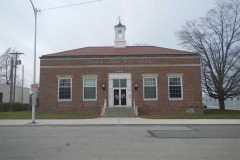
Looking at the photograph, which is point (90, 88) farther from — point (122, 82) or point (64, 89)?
point (122, 82)

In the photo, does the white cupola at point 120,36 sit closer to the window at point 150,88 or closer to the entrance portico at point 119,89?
the entrance portico at point 119,89

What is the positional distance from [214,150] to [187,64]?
24.0 m

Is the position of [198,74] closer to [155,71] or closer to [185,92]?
[185,92]

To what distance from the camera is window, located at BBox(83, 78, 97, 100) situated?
3291 cm

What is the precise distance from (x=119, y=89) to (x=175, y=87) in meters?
6.12

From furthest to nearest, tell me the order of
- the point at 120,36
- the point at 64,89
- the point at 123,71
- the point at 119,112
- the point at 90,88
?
the point at 120,36 < the point at 64,89 < the point at 90,88 < the point at 123,71 < the point at 119,112

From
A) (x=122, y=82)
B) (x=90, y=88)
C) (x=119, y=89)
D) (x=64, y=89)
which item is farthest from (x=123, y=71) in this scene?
(x=64, y=89)

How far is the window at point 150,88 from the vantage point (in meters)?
32.6

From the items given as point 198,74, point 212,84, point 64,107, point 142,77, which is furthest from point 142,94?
point 212,84

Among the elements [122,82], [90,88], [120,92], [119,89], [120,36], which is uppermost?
[120,36]

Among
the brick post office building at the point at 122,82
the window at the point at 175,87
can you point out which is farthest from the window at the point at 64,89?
the window at the point at 175,87

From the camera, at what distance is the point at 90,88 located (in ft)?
108

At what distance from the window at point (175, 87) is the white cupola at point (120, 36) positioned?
9.36 meters

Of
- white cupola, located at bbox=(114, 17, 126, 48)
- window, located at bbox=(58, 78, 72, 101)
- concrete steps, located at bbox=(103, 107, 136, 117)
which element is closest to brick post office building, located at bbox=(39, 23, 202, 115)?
window, located at bbox=(58, 78, 72, 101)
